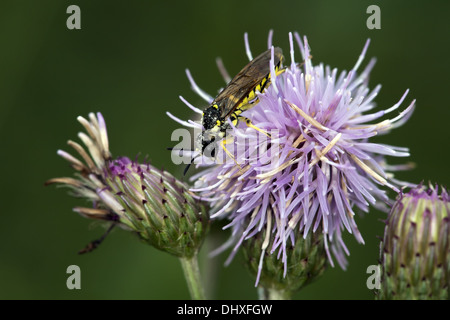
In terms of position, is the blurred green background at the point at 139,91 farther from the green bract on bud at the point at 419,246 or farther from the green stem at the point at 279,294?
the green bract on bud at the point at 419,246

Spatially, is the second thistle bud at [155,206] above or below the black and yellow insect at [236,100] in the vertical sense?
below

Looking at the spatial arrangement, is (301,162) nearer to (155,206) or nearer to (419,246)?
(419,246)

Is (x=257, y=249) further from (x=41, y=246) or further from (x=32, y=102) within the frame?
(x=32, y=102)

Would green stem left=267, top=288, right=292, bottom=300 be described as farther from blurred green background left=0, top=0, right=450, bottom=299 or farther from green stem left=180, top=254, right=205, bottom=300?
blurred green background left=0, top=0, right=450, bottom=299

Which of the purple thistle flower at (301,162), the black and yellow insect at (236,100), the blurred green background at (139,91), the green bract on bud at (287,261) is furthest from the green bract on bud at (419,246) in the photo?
the blurred green background at (139,91)

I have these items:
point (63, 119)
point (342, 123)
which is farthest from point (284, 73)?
point (63, 119)

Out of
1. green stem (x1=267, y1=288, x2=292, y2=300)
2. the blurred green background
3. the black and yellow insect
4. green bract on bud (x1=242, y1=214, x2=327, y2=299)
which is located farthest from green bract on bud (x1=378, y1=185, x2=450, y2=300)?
the blurred green background

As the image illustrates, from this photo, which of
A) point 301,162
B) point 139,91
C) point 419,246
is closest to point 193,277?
point 301,162
